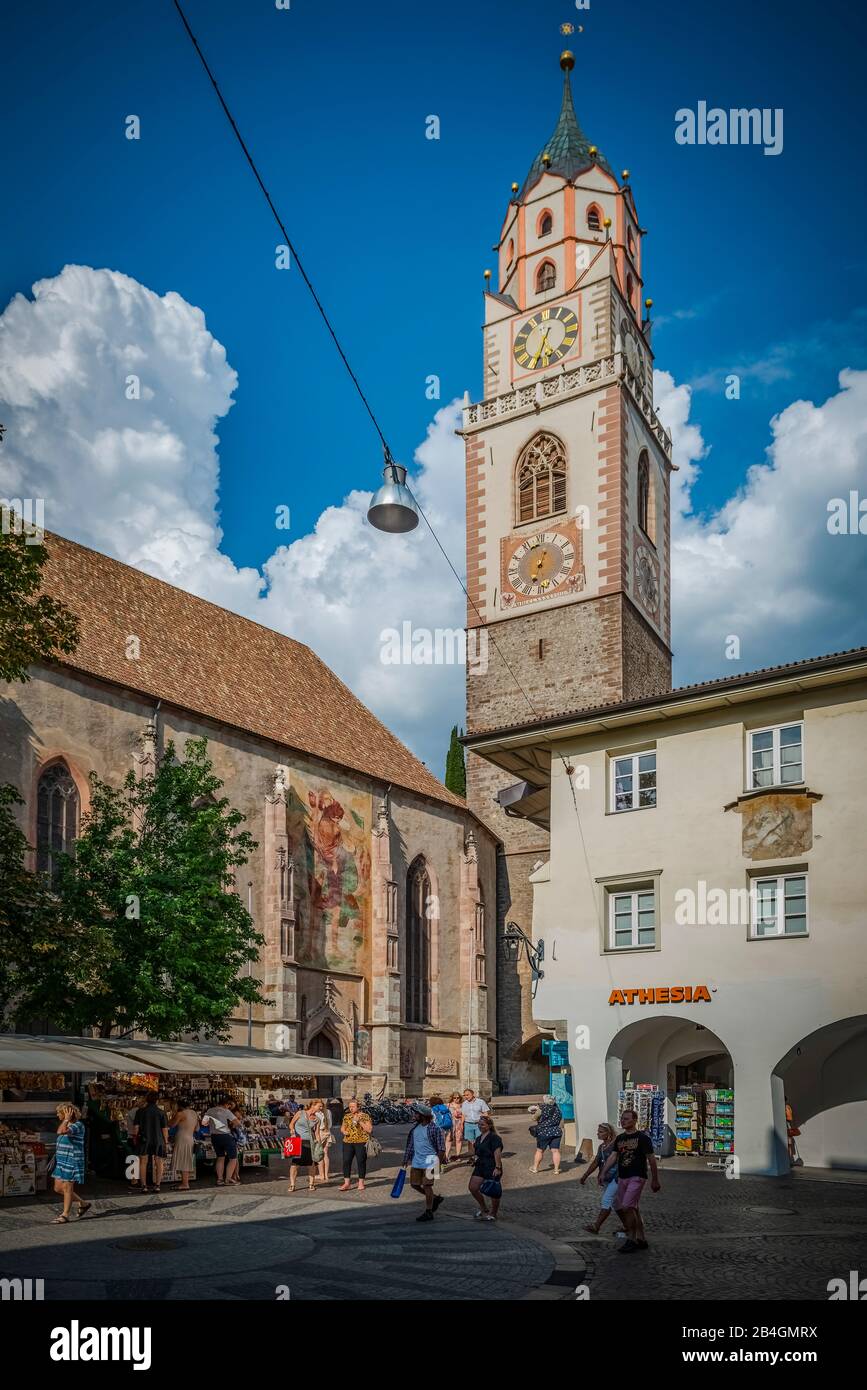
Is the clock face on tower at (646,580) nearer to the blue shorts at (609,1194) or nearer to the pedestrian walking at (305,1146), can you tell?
the pedestrian walking at (305,1146)

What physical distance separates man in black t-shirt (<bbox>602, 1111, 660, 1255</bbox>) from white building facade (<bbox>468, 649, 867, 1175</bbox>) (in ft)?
24.1

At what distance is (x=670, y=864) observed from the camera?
2064 cm

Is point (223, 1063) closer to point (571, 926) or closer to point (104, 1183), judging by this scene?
point (104, 1183)

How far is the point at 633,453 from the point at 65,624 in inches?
1230

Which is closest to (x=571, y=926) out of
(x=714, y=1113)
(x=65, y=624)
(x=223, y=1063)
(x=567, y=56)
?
(x=714, y=1113)

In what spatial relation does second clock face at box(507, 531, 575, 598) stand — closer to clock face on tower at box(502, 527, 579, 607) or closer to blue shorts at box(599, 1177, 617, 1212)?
clock face on tower at box(502, 527, 579, 607)

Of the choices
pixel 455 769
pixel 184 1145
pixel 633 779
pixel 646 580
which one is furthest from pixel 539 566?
pixel 184 1145

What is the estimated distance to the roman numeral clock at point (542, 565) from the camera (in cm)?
4334

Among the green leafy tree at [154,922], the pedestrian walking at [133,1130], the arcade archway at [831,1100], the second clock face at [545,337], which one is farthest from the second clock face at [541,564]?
the pedestrian walking at [133,1130]

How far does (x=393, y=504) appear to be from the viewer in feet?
43.0

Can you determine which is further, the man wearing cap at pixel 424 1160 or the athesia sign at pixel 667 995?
the athesia sign at pixel 667 995

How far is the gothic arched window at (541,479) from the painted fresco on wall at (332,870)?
43.9 feet

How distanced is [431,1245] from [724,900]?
365 inches
